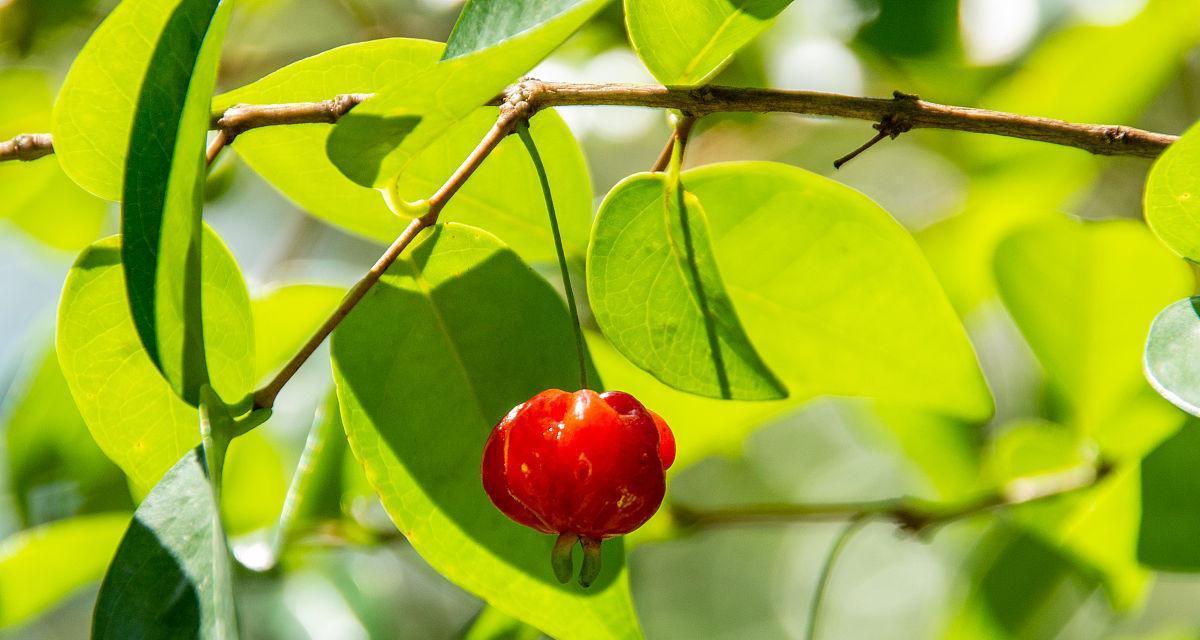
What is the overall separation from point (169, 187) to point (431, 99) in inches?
6.9

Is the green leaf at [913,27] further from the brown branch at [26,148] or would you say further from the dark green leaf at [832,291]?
the brown branch at [26,148]

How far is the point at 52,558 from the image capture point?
1338 millimetres

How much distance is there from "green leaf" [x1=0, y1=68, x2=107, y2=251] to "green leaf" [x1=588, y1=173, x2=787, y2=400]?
1.28 meters

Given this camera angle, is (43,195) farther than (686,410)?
Yes

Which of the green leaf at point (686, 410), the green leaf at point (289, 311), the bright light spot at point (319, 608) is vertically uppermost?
the green leaf at point (289, 311)

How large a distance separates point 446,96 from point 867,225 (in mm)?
443

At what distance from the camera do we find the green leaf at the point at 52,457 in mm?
1410

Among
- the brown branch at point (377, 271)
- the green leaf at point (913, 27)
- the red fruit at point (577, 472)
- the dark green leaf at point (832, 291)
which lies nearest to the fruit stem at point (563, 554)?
the red fruit at point (577, 472)

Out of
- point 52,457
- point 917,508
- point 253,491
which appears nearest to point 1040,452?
point 917,508

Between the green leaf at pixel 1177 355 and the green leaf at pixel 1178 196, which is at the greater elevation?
the green leaf at pixel 1178 196

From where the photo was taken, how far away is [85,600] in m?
3.87

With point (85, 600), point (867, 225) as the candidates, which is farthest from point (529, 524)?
point (85, 600)

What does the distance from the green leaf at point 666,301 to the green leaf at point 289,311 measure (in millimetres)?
530

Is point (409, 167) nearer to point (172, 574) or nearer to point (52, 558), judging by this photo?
point (172, 574)
